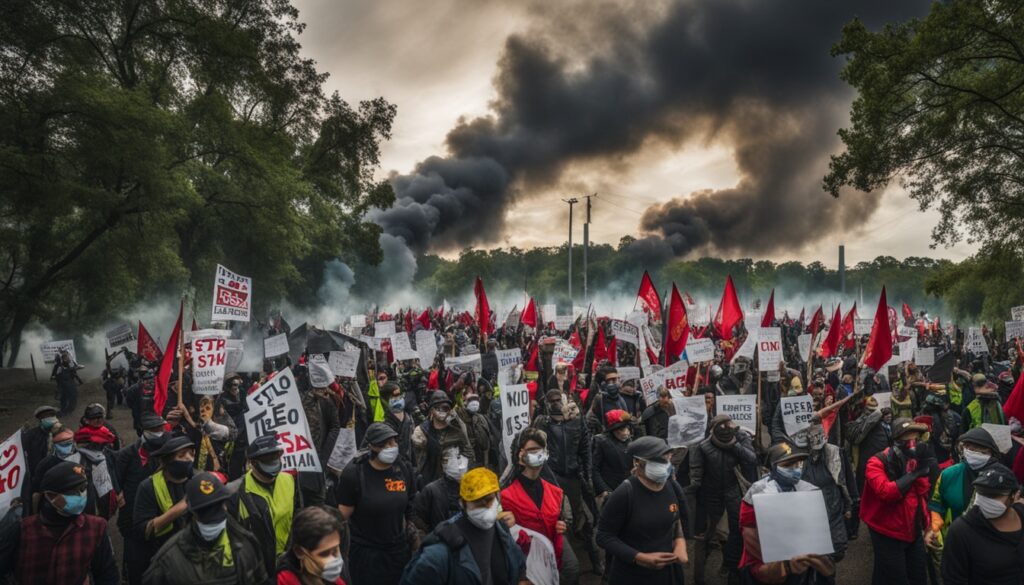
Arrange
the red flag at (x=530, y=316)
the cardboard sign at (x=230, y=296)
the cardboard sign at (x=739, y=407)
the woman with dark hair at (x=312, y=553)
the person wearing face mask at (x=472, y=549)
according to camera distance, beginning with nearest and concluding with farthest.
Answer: the woman with dark hair at (x=312, y=553), the person wearing face mask at (x=472, y=549), the cardboard sign at (x=739, y=407), the cardboard sign at (x=230, y=296), the red flag at (x=530, y=316)

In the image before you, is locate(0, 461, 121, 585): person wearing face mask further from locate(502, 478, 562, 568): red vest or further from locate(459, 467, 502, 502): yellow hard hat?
locate(502, 478, 562, 568): red vest

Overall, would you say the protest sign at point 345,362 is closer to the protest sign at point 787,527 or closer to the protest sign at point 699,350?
the protest sign at point 699,350

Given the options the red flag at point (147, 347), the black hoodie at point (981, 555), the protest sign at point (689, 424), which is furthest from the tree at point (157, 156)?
the black hoodie at point (981, 555)

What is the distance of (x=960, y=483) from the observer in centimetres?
488

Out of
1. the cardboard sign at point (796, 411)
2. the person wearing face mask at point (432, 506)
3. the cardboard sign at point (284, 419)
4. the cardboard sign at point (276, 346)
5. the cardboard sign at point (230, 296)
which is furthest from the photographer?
the cardboard sign at point (276, 346)

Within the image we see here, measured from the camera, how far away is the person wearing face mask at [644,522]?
4.25 meters

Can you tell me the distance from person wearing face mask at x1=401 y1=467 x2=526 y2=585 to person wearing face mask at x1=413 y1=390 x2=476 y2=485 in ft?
9.03

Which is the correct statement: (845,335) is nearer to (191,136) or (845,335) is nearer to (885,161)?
(885,161)

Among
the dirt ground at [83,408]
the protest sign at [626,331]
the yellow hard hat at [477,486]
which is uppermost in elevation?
the protest sign at [626,331]

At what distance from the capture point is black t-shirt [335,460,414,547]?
15.5ft

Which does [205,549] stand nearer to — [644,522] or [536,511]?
[536,511]

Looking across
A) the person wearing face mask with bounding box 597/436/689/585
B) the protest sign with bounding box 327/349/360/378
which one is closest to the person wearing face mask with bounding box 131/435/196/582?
the person wearing face mask with bounding box 597/436/689/585

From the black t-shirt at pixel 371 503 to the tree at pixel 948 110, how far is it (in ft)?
48.2

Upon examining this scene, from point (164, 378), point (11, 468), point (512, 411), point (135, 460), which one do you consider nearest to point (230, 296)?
point (164, 378)
